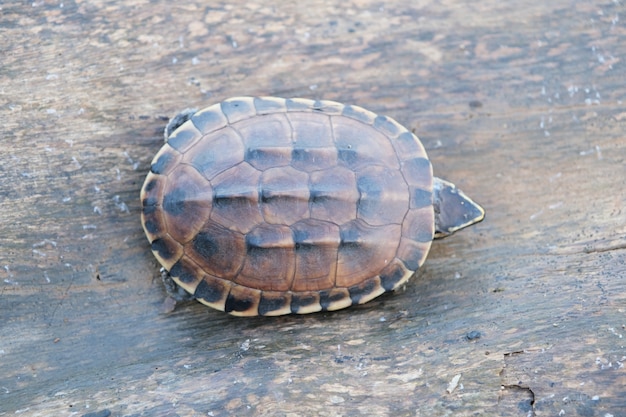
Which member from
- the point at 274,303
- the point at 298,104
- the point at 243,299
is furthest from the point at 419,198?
the point at 243,299

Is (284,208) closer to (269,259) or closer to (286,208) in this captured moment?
(286,208)

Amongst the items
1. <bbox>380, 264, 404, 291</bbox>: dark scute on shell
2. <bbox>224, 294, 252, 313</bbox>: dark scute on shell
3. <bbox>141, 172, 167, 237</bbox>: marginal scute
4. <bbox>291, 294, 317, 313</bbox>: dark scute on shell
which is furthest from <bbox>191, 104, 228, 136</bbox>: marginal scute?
<bbox>380, 264, 404, 291</bbox>: dark scute on shell

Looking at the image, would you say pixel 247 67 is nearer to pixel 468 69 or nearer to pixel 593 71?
pixel 468 69

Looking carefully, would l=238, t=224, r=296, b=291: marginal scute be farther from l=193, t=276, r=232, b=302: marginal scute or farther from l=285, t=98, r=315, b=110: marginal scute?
l=285, t=98, r=315, b=110: marginal scute

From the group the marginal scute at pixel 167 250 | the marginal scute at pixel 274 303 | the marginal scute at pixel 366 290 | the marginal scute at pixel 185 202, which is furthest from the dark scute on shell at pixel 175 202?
the marginal scute at pixel 366 290

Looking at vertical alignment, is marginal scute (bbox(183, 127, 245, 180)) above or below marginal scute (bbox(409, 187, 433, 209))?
above

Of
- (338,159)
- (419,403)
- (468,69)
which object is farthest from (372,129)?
(419,403)
